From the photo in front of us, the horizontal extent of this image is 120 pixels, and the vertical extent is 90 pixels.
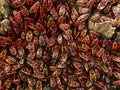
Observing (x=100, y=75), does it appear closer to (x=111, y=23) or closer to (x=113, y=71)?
(x=113, y=71)

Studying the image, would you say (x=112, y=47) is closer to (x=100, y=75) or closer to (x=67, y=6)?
(x=100, y=75)

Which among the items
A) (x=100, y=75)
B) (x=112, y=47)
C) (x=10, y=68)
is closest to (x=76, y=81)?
(x=100, y=75)

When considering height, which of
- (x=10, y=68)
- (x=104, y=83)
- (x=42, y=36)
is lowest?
(x=104, y=83)

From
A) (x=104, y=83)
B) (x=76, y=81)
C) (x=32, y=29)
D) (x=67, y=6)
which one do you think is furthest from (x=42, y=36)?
(x=104, y=83)

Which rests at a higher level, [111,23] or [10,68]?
[111,23]

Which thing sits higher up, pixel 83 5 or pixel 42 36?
pixel 83 5

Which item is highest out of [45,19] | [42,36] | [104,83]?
[45,19]
